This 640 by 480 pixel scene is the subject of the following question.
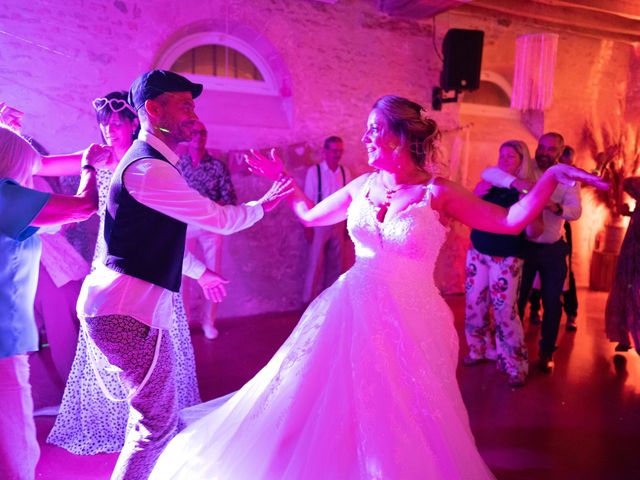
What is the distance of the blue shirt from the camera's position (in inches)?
73.2

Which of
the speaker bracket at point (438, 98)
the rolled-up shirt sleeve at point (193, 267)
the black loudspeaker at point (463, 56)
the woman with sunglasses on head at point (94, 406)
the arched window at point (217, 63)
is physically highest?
the black loudspeaker at point (463, 56)

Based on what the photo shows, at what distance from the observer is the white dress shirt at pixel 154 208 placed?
191cm

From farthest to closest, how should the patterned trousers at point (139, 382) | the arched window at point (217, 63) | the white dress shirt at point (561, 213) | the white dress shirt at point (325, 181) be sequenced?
the white dress shirt at point (325, 181)
the arched window at point (217, 63)
the white dress shirt at point (561, 213)
the patterned trousers at point (139, 382)

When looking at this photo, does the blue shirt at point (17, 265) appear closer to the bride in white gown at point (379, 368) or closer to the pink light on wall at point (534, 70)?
the bride in white gown at point (379, 368)

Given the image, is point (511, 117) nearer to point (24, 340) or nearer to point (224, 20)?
point (224, 20)

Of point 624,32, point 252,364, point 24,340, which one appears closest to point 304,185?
point 252,364

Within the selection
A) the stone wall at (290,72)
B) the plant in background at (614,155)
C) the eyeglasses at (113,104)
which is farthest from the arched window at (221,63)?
the plant in background at (614,155)

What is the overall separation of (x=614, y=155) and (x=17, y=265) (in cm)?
797

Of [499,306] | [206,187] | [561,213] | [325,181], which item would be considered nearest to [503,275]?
[499,306]

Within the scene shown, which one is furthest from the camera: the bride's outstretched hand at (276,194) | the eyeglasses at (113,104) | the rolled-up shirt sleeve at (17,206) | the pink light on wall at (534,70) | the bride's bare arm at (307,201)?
the pink light on wall at (534,70)

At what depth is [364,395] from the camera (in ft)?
6.82

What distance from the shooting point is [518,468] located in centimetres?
296

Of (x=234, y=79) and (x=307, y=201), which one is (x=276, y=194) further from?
(x=234, y=79)

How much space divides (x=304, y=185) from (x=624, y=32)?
5.35m
